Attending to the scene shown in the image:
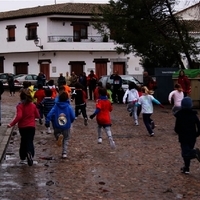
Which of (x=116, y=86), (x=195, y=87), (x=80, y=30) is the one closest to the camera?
(x=195, y=87)

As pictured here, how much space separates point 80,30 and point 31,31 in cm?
458

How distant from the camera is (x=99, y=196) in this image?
867 centimetres

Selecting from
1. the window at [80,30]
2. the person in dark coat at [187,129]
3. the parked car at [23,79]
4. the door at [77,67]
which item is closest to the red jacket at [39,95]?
the person in dark coat at [187,129]

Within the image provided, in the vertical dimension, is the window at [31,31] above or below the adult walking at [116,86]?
above

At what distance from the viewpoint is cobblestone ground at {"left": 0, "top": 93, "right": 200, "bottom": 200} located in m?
8.89

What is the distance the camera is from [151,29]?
29.0m

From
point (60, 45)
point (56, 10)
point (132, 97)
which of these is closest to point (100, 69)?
point (60, 45)

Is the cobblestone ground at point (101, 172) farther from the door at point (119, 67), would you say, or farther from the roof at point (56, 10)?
the door at point (119, 67)

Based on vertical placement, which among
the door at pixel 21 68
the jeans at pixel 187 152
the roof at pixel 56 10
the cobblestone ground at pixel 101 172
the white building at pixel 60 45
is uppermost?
the roof at pixel 56 10

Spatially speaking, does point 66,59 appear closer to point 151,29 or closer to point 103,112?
point 151,29

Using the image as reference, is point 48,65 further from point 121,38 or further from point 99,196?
point 99,196

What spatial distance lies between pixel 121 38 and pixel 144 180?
68.8 feet

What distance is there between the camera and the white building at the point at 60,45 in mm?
51312

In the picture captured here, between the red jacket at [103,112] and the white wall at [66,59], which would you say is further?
the white wall at [66,59]
